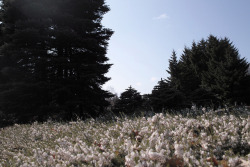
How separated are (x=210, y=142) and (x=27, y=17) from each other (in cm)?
1623

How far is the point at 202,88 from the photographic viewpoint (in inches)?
827

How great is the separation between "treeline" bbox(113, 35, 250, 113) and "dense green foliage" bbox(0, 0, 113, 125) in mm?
3710

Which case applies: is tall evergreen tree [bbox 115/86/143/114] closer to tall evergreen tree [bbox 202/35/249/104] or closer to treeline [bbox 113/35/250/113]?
treeline [bbox 113/35/250/113]

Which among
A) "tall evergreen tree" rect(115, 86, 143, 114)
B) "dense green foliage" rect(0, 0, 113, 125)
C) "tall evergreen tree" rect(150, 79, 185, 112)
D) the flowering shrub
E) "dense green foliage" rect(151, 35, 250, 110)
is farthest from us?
"dense green foliage" rect(151, 35, 250, 110)

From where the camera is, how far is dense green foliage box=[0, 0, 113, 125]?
1383cm

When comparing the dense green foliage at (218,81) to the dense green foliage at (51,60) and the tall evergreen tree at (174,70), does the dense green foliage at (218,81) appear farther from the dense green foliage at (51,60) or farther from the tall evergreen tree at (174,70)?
the dense green foliage at (51,60)

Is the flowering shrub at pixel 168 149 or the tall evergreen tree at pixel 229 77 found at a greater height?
the tall evergreen tree at pixel 229 77

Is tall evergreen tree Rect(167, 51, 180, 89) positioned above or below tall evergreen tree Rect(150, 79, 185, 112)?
above

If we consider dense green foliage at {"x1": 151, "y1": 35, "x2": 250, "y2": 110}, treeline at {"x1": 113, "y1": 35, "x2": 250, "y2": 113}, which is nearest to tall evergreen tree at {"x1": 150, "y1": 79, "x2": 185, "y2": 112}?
treeline at {"x1": 113, "y1": 35, "x2": 250, "y2": 113}

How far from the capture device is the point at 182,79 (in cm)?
2080

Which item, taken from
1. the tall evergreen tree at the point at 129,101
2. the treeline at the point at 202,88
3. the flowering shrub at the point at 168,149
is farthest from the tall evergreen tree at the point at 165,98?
the flowering shrub at the point at 168,149

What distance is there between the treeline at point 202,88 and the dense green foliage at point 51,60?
3710 millimetres

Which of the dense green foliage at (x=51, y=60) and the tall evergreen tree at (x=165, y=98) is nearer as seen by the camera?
the dense green foliage at (x=51, y=60)

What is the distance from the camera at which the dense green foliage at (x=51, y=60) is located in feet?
45.4
